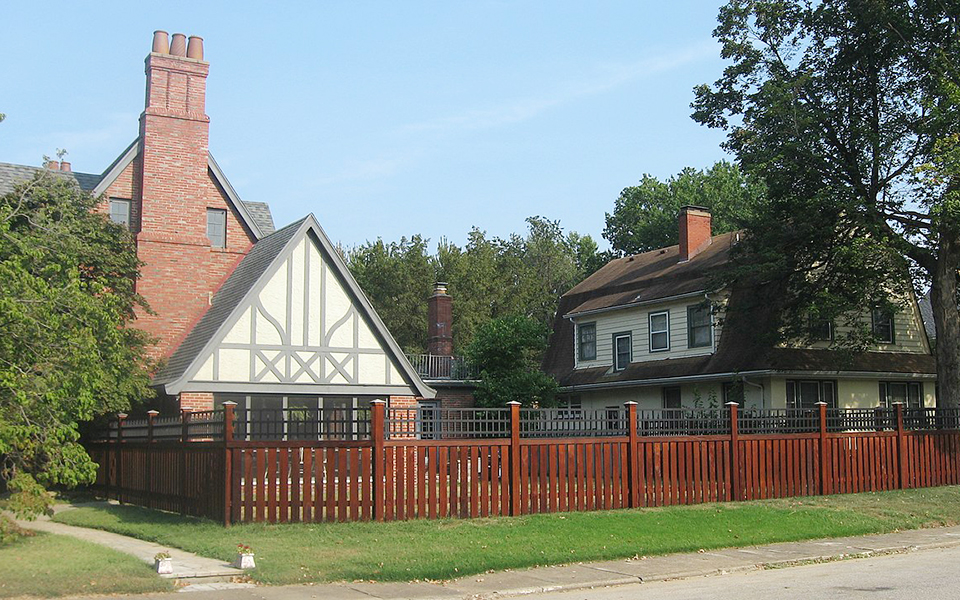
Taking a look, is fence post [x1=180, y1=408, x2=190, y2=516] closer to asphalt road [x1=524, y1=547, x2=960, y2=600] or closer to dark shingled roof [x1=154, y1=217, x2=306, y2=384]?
dark shingled roof [x1=154, y1=217, x2=306, y2=384]

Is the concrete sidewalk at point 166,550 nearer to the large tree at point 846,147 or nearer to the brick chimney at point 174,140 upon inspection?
the brick chimney at point 174,140

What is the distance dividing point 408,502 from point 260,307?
10422mm

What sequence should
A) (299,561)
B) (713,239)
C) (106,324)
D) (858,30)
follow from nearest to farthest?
(299,561) < (106,324) < (858,30) < (713,239)

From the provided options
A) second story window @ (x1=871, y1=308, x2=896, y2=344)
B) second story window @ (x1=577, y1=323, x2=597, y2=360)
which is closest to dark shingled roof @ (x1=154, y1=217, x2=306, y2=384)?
second story window @ (x1=577, y1=323, x2=597, y2=360)

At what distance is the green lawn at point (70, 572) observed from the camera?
10.3m

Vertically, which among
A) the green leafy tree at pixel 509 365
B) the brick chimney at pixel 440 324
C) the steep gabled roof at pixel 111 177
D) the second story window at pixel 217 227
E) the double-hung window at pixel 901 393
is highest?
the steep gabled roof at pixel 111 177

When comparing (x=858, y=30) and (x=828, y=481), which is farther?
(x=858, y=30)

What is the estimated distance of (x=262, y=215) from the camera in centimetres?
3275

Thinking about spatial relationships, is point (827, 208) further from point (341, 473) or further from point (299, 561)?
point (299, 561)

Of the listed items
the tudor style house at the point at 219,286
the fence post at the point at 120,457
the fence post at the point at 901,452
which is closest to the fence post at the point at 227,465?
the fence post at the point at 120,457

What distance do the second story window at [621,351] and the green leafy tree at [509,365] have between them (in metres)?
2.23

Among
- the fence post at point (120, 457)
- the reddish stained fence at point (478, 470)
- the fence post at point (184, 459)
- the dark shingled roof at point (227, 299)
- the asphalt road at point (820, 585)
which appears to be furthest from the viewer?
the dark shingled roof at point (227, 299)

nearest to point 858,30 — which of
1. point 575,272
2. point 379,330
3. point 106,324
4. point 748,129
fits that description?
point 748,129

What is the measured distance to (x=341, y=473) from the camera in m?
15.5
